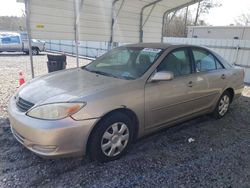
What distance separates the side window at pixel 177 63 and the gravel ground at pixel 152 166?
1.08 meters

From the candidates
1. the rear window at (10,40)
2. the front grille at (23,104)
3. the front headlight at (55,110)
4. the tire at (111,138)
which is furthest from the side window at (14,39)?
the tire at (111,138)

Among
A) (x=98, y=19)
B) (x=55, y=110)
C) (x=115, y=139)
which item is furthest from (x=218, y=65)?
(x=98, y=19)

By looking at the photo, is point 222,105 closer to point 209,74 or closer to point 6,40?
point 209,74

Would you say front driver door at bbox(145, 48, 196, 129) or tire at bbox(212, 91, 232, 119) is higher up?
front driver door at bbox(145, 48, 196, 129)

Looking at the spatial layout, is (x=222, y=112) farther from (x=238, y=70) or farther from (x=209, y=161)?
(x=209, y=161)

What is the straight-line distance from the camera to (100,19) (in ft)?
22.4

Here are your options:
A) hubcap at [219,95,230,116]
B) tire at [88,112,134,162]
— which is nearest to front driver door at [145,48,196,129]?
tire at [88,112,134,162]

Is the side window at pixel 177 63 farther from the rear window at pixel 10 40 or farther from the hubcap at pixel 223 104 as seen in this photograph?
the rear window at pixel 10 40

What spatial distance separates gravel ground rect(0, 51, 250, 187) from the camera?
261 centimetres

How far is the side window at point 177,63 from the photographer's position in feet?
11.4

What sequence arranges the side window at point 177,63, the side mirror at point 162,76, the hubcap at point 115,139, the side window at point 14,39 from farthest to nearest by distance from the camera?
the side window at point 14,39 → the side window at point 177,63 → the side mirror at point 162,76 → the hubcap at point 115,139

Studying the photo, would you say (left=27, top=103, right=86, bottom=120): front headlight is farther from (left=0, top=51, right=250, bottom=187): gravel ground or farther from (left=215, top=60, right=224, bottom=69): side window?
(left=215, top=60, right=224, bottom=69): side window

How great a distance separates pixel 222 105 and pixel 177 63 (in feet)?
5.56

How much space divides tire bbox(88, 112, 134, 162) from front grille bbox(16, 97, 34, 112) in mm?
825
